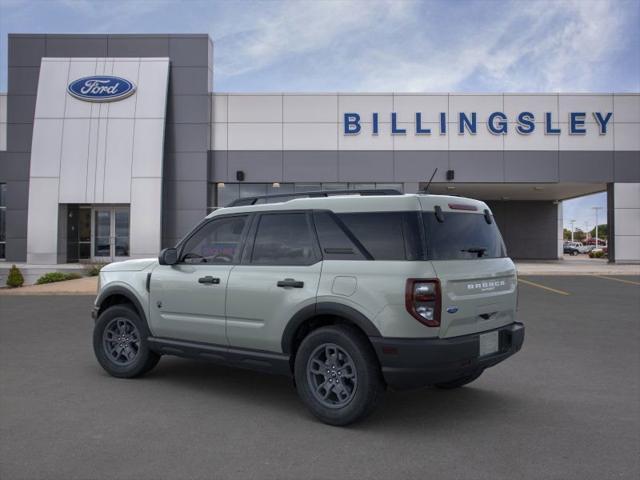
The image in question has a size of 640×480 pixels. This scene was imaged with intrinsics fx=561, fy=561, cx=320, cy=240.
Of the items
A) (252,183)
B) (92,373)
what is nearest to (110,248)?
(252,183)

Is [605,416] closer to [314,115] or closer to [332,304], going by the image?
[332,304]

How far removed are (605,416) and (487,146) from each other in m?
23.1

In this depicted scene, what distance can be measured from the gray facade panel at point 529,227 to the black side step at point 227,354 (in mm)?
35070

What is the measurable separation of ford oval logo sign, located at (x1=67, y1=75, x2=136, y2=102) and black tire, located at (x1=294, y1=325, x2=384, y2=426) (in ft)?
79.0

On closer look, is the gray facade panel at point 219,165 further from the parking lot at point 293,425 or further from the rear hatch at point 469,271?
Answer: the rear hatch at point 469,271

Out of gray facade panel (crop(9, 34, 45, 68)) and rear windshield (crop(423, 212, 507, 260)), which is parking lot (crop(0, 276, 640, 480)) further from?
gray facade panel (crop(9, 34, 45, 68))

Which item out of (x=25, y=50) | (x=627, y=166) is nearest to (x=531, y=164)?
(x=627, y=166)

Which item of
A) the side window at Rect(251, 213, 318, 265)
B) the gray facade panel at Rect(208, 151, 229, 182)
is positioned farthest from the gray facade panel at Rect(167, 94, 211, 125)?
the side window at Rect(251, 213, 318, 265)

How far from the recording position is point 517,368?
643cm

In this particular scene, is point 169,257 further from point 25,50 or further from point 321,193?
point 25,50

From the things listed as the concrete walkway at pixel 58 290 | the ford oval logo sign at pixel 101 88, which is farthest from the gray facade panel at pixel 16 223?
the concrete walkway at pixel 58 290

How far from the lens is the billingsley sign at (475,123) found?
26.2 metres

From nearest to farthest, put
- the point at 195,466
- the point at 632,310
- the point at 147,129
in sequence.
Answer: the point at 195,466 → the point at 632,310 → the point at 147,129

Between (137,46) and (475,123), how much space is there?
1629 centimetres
